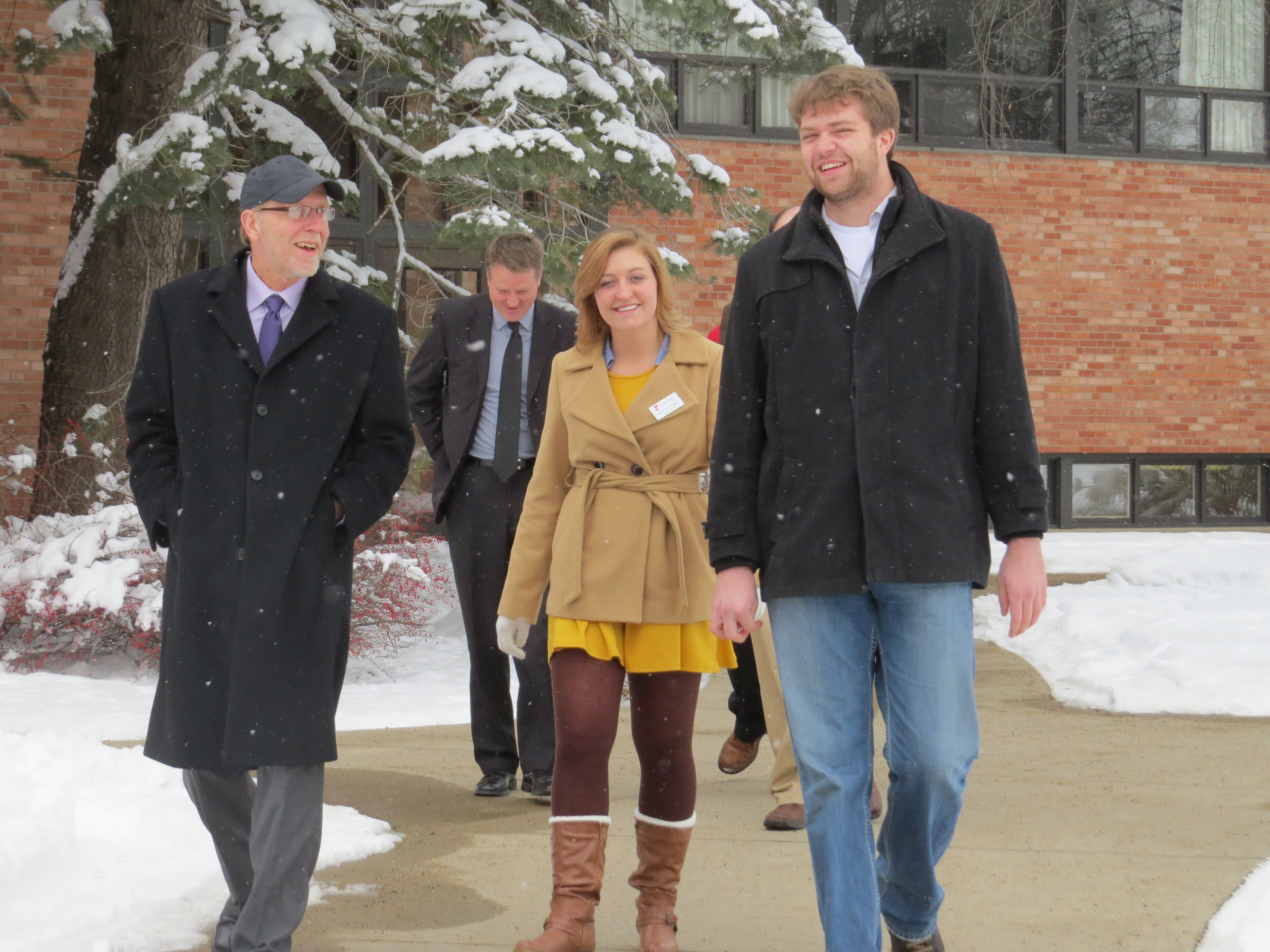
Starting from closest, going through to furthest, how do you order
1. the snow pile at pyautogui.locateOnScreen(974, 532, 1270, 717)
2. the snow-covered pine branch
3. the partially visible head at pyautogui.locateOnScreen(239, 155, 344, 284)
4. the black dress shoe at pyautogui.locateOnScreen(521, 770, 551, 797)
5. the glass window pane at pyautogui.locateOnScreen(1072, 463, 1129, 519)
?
the partially visible head at pyautogui.locateOnScreen(239, 155, 344, 284) → the black dress shoe at pyautogui.locateOnScreen(521, 770, 551, 797) → the snow pile at pyautogui.locateOnScreen(974, 532, 1270, 717) → the snow-covered pine branch → the glass window pane at pyautogui.locateOnScreen(1072, 463, 1129, 519)

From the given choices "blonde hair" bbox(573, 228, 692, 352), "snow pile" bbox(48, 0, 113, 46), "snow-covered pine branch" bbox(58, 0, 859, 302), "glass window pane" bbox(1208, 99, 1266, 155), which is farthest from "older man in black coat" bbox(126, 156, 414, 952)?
"glass window pane" bbox(1208, 99, 1266, 155)

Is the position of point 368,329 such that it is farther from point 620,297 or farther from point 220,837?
point 220,837

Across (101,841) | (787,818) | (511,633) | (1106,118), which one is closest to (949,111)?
(1106,118)

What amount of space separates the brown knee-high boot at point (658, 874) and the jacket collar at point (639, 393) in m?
1.03

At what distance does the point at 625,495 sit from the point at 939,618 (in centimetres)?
117

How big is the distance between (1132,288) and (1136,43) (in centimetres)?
281

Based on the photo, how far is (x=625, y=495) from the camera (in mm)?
4055

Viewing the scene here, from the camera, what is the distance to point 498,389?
5855 millimetres

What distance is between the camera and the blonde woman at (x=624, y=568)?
3855 mm

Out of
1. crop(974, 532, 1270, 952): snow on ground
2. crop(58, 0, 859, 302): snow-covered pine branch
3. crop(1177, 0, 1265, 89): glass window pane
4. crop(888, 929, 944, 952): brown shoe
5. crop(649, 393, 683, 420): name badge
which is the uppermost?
crop(1177, 0, 1265, 89): glass window pane

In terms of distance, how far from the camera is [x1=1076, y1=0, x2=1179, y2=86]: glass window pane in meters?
14.9

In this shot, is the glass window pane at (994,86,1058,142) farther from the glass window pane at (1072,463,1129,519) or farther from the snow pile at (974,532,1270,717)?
the snow pile at (974,532,1270,717)

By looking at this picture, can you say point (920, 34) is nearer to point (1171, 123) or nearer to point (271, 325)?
point (1171, 123)

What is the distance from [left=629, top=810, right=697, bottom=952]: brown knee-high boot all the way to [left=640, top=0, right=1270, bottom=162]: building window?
10.6 meters
